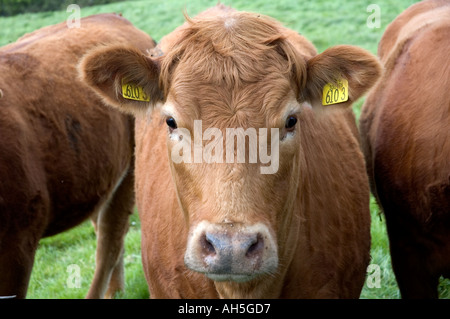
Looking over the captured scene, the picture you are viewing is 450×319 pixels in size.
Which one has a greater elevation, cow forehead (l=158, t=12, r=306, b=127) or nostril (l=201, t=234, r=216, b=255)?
cow forehead (l=158, t=12, r=306, b=127)

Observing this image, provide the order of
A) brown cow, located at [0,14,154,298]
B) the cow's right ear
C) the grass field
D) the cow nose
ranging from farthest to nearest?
the grass field → brown cow, located at [0,14,154,298] → the cow's right ear → the cow nose

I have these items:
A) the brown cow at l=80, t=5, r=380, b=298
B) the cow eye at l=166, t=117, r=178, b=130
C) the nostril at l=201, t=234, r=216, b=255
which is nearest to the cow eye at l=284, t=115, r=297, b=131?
the brown cow at l=80, t=5, r=380, b=298

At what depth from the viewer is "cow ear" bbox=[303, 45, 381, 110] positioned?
3.20m

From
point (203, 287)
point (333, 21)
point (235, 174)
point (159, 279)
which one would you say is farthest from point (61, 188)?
point (333, 21)

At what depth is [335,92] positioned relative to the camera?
330cm

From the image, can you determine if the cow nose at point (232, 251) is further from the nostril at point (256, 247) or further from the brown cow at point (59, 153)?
the brown cow at point (59, 153)

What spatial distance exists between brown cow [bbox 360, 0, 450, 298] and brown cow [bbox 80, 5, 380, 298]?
1.05ft

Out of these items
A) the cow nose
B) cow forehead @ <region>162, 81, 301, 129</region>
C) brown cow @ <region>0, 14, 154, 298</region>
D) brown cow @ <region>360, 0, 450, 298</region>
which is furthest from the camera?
brown cow @ <region>0, 14, 154, 298</region>

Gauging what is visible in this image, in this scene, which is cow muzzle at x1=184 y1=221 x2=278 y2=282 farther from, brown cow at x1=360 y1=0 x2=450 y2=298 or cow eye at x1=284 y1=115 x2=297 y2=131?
brown cow at x1=360 y1=0 x2=450 y2=298

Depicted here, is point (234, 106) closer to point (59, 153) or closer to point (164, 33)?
point (59, 153)

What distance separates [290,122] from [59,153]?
8.01ft

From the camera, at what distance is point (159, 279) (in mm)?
3779

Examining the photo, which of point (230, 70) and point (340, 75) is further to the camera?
point (340, 75)

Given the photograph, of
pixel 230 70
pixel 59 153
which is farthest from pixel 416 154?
pixel 59 153
